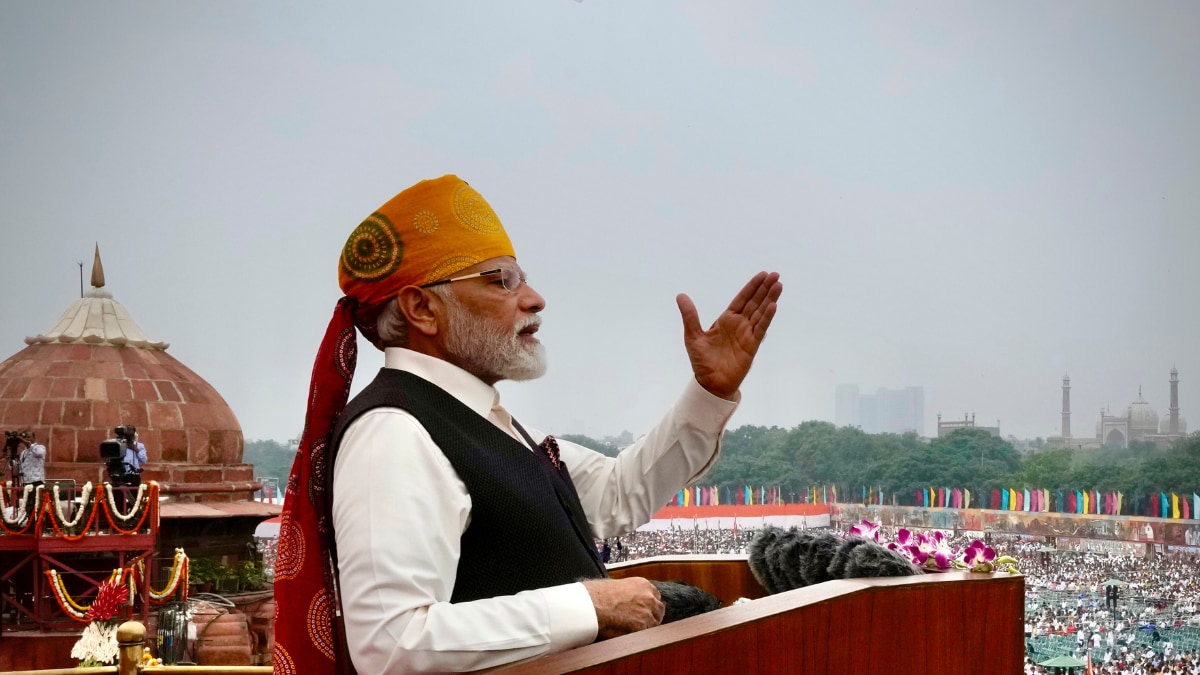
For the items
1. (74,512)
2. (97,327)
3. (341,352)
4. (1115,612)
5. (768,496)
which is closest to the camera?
(341,352)

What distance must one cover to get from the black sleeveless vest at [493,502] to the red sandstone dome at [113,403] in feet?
36.8

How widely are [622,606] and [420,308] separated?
576 millimetres

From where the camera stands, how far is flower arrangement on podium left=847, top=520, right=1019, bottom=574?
1673 mm

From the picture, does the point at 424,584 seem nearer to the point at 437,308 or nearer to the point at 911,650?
the point at 437,308

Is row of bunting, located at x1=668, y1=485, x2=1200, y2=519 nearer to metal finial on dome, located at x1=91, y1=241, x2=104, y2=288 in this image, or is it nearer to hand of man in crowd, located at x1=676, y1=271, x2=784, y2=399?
→ hand of man in crowd, located at x1=676, y1=271, x2=784, y2=399

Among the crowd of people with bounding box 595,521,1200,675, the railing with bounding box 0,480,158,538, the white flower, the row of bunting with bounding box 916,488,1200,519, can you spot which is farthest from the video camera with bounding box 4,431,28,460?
the row of bunting with bounding box 916,488,1200,519

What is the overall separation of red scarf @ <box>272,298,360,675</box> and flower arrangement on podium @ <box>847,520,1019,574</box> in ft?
2.81

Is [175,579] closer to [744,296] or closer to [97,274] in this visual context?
[97,274]

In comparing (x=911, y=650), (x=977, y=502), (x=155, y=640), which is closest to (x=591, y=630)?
(x=911, y=650)

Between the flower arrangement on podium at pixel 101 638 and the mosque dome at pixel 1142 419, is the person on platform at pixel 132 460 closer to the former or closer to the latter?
the flower arrangement on podium at pixel 101 638

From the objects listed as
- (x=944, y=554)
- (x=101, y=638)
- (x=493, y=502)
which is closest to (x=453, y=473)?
(x=493, y=502)

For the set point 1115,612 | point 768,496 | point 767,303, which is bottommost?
point 1115,612

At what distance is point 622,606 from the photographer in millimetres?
1377

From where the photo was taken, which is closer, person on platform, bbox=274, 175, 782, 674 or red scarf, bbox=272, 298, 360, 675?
person on platform, bbox=274, 175, 782, 674
